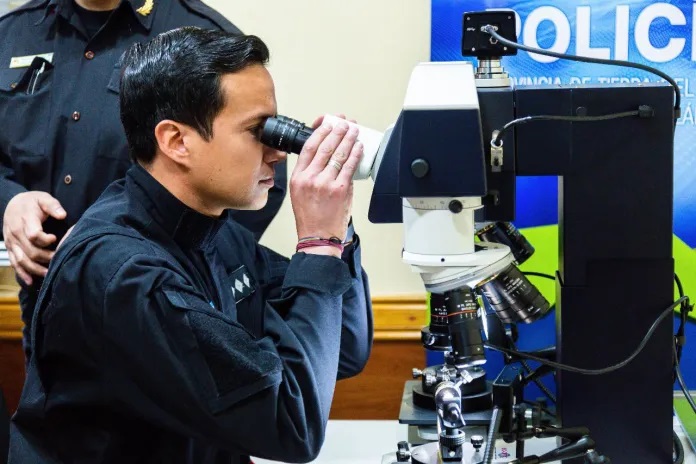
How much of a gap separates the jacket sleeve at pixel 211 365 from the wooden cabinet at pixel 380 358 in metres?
1.20

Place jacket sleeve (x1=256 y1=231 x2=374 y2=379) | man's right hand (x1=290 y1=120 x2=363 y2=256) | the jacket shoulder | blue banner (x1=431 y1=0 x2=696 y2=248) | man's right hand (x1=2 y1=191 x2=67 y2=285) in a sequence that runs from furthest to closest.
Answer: blue banner (x1=431 y1=0 x2=696 y2=248), the jacket shoulder, man's right hand (x1=2 y1=191 x2=67 y2=285), jacket sleeve (x1=256 y1=231 x2=374 y2=379), man's right hand (x1=290 y1=120 x2=363 y2=256)

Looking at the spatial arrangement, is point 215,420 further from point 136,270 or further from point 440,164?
point 440,164

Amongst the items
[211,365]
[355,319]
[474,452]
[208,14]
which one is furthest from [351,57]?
[211,365]

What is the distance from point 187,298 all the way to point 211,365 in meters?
0.09

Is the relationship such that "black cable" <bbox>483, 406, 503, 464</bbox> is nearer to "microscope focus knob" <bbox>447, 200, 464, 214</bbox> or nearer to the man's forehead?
"microscope focus knob" <bbox>447, 200, 464, 214</bbox>

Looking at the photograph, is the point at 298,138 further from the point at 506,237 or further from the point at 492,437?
the point at 492,437

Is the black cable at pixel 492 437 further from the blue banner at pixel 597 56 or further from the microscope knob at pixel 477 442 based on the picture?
the blue banner at pixel 597 56

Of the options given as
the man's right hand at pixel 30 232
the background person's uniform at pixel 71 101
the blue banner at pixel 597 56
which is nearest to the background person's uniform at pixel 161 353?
the man's right hand at pixel 30 232

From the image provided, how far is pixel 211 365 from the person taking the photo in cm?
117

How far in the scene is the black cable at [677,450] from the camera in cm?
140

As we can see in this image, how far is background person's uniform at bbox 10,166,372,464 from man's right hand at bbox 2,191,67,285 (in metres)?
0.37

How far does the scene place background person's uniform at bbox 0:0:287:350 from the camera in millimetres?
1899

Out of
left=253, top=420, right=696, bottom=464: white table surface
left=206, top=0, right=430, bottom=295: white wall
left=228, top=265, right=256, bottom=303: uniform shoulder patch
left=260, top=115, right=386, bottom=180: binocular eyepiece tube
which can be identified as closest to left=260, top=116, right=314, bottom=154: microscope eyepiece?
left=260, top=115, right=386, bottom=180: binocular eyepiece tube

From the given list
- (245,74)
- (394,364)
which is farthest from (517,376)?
(394,364)
